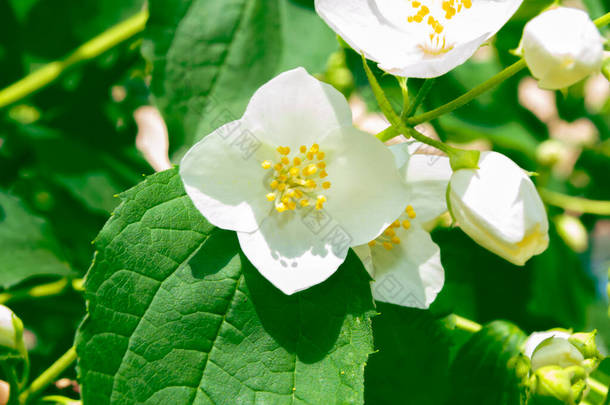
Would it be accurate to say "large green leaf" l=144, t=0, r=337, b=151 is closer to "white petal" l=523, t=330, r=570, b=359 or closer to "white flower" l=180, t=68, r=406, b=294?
"white flower" l=180, t=68, r=406, b=294

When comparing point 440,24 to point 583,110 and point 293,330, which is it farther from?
point 583,110

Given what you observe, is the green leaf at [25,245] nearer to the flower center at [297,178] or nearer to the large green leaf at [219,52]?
the large green leaf at [219,52]

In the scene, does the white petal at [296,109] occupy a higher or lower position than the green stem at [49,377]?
higher

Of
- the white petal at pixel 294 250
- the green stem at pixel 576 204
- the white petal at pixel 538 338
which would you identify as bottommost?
the green stem at pixel 576 204

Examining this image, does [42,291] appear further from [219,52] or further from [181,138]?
[219,52]

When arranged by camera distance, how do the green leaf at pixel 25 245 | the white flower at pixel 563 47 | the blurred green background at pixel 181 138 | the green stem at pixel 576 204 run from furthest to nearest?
the green stem at pixel 576 204 → the green leaf at pixel 25 245 → the blurred green background at pixel 181 138 → the white flower at pixel 563 47

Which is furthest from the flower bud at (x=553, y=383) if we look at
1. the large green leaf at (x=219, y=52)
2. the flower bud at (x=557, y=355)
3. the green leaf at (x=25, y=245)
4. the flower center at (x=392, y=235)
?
the green leaf at (x=25, y=245)

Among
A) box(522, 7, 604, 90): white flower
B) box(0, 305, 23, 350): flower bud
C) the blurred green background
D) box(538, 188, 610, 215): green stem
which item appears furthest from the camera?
box(538, 188, 610, 215): green stem

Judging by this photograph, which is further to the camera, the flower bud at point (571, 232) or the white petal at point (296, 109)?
the flower bud at point (571, 232)

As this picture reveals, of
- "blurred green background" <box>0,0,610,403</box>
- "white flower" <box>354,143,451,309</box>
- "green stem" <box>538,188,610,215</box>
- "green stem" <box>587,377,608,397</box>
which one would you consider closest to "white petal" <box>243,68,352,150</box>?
"white flower" <box>354,143,451,309</box>

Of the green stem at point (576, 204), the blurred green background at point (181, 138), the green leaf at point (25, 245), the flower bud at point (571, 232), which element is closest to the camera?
the blurred green background at point (181, 138)
